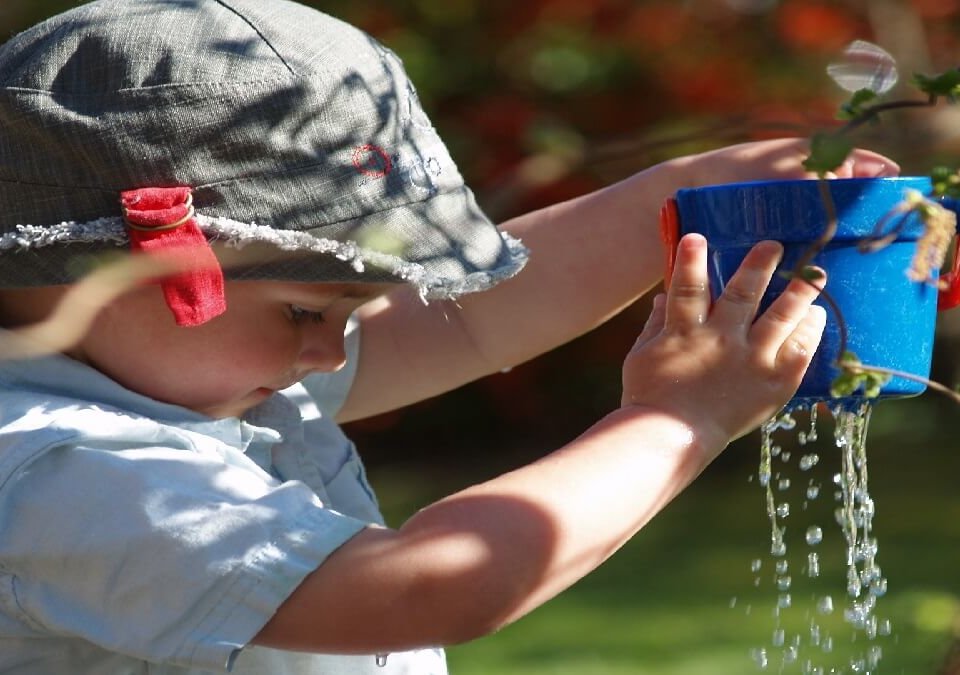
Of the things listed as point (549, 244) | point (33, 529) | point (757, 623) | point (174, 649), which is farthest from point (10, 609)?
point (757, 623)

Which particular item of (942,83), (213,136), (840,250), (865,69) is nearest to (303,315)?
(213,136)

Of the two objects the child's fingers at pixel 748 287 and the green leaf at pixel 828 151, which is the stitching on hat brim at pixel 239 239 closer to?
the child's fingers at pixel 748 287

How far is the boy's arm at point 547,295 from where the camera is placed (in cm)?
248

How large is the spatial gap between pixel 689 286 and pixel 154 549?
73cm

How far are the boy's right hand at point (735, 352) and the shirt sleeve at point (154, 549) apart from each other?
444 millimetres

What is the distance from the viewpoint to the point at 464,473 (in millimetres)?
8805

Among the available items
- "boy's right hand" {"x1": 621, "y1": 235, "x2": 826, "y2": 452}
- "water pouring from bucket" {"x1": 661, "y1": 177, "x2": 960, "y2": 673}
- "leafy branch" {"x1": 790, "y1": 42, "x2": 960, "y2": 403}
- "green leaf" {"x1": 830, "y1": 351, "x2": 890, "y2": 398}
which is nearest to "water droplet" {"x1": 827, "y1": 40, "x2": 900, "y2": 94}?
"leafy branch" {"x1": 790, "y1": 42, "x2": 960, "y2": 403}

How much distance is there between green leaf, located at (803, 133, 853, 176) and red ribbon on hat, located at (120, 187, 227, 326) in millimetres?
833

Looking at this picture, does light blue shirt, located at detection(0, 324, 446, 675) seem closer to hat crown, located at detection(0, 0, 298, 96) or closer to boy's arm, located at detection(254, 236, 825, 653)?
boy's arm, located at detection(254, 236, 825, 653)

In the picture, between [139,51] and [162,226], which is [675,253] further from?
[139,51]

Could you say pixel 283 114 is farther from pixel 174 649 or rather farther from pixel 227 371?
pixel 174 649

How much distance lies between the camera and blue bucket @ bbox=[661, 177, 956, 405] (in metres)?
1.87

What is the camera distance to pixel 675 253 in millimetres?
1990

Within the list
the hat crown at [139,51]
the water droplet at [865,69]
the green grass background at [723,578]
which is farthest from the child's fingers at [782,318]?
the green grass background at [723,578]
